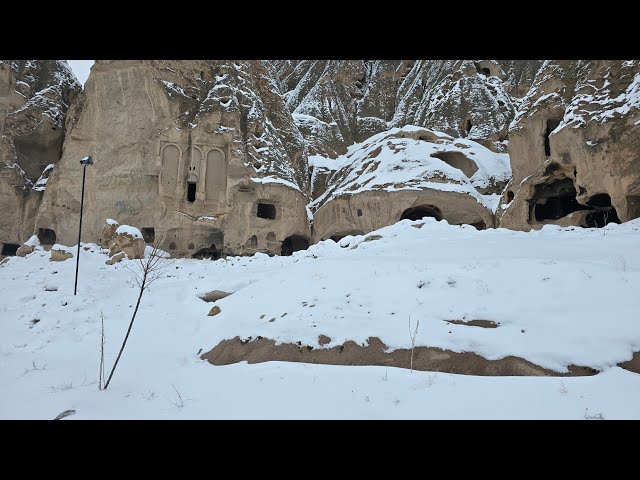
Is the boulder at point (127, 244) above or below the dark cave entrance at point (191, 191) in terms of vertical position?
below

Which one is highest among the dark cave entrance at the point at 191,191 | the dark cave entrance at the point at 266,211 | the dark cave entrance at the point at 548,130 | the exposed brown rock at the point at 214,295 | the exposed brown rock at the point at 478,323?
the dark cave entrance at the point at 548,130

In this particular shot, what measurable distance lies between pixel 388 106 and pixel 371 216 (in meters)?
26.6

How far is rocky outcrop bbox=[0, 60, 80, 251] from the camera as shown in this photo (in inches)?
1153

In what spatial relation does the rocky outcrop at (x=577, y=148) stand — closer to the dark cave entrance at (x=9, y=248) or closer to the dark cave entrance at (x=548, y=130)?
the dark cave entrance at (x=548, y=130)

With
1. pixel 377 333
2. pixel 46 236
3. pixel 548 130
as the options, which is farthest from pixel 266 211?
pixel 377 333

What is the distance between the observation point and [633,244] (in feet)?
30.6

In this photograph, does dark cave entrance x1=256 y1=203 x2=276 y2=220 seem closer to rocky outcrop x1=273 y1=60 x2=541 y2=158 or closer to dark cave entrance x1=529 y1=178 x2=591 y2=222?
rocky outcrop x1=273 y1=60 x2=541 y2=158

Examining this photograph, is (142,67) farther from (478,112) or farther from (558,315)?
(558,315)

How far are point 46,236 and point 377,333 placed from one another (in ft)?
96.2

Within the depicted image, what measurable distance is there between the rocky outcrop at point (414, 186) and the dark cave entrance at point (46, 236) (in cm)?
1763

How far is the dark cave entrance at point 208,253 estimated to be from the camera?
2759cm

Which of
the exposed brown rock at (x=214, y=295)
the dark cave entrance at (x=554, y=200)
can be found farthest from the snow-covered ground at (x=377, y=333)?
A: the dark cave entrance at (x=554, y=200)

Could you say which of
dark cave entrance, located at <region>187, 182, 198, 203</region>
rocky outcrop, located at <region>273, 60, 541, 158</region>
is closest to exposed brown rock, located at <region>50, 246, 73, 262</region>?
dark cave entrance, located at <region>187, 182, 198, 203</region>

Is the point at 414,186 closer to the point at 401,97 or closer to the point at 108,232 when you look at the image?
the point at 108,232
